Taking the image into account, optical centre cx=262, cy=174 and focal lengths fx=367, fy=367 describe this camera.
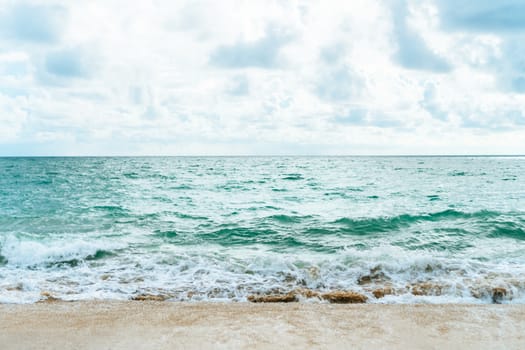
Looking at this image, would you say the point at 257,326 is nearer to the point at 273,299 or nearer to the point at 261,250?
the point at 273,299

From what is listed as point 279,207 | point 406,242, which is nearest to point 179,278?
point 406,242

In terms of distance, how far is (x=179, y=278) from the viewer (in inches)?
333

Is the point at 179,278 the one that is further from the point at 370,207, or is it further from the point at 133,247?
the point at 370,207

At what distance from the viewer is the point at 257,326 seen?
5355 millimetres

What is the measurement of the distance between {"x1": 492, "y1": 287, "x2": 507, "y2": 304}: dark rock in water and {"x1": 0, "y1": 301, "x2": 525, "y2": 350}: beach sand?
0.71 meters

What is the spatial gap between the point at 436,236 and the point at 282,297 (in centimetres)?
853

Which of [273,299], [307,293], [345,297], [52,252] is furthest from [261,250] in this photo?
[52,252]

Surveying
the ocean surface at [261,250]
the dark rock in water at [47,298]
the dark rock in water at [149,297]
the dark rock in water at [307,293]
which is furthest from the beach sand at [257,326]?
the ocean surface at [261,250]

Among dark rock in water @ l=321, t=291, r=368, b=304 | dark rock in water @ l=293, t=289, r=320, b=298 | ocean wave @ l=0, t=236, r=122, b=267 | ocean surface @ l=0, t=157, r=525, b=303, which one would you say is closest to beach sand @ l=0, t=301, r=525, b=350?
dark rock in water @ l=321, t=291, r=368, b=304

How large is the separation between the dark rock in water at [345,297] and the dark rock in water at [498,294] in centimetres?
249

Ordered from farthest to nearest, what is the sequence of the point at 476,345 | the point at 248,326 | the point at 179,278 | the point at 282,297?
1. the point at 179,278
2. the point at 282,297
3. the point at 248,326
4. the point at 476,345

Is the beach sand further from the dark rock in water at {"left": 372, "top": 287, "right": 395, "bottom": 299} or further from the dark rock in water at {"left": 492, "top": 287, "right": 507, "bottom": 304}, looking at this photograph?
the dark rock in water at {"left": 372, "top": 287, "right": 395, "bottom": 299}

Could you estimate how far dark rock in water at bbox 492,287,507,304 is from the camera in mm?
7082

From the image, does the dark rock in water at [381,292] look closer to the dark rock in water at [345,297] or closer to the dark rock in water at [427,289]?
the dark rock in water at [345,297]
